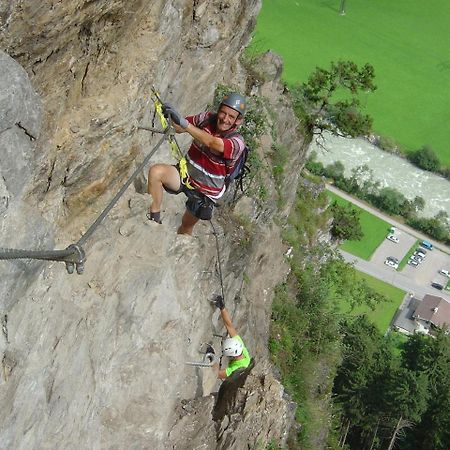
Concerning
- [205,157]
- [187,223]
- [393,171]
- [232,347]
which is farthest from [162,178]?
[393,171]

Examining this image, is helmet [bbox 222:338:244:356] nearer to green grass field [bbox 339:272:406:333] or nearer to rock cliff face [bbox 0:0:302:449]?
rock cliff face [bbox 0:0:302:449]

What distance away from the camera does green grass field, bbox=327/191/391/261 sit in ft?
128

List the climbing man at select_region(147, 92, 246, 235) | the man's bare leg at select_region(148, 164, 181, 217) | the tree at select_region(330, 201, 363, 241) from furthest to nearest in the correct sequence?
the tree at select_region(330, 201, 363, 241)
the man's bare leg at select_region(148, 164, 181, 217)
the climbing man at select_region(147, 92, 246, 235)

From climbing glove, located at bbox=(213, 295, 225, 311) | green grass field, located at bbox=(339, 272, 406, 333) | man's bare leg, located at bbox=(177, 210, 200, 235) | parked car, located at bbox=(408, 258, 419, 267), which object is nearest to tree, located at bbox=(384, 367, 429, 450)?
green grass field, located at bbox=(339, 272, 406, 333)

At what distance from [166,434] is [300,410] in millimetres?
7204

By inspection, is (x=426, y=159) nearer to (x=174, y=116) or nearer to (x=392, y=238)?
(x=392, y=238)

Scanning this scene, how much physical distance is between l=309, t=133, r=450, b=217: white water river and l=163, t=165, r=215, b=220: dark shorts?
36.2 m

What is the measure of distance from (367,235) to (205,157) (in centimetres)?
3435

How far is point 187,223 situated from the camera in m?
10.2

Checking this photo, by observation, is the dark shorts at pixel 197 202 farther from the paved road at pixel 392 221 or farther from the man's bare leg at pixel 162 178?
the paved road at pixel 392 221

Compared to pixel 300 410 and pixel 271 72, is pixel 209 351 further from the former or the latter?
pixel 271 72

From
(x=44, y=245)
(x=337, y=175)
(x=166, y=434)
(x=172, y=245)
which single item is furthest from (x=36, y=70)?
(x=337, y=175)

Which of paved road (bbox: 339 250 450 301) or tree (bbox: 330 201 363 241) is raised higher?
tree (bbox: 330 201 363 241)

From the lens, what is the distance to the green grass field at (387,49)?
47.8m
